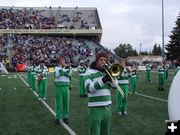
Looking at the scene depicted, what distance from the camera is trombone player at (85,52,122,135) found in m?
6.71

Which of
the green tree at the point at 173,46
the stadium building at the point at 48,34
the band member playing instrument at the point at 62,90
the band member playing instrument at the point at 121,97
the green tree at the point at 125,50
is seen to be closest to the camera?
the band member playing instrument at the point at 62,90

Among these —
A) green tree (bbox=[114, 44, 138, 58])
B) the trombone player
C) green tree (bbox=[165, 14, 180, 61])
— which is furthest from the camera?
green tree (bbox=[114, 44, 138, 58])

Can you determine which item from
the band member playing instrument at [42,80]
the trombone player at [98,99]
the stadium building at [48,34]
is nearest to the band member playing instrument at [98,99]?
the trombone player at [98,99]

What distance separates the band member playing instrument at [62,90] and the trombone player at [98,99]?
16.0 ft

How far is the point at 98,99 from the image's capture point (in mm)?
6914

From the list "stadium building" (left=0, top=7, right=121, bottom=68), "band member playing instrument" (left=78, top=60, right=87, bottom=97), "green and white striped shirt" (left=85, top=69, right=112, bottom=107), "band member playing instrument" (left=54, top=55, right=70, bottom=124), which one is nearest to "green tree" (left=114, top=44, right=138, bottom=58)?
"stadium building" (left=0, top=7, right=121, bottom=68)

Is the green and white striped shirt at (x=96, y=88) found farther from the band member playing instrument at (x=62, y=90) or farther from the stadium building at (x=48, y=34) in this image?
the stadium building at (x=48, y=34)

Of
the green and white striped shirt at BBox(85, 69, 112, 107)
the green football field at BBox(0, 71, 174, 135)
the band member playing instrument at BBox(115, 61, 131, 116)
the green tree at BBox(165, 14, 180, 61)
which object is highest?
the green tree at BBox(165, 14, 180, 61)

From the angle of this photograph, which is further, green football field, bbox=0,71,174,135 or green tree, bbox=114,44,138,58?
green tree, bbox=114,44,138,58

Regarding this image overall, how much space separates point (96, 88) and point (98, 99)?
10.3 inches

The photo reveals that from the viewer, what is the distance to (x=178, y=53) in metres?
75.6

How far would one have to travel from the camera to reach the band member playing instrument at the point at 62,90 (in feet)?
38.6

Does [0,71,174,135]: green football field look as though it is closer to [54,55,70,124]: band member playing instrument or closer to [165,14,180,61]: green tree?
[54,55,70,124]: band member playing instrument

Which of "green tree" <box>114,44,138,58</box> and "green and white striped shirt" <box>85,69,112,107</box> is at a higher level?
"green tree" <box>114,44,138,58</box>
